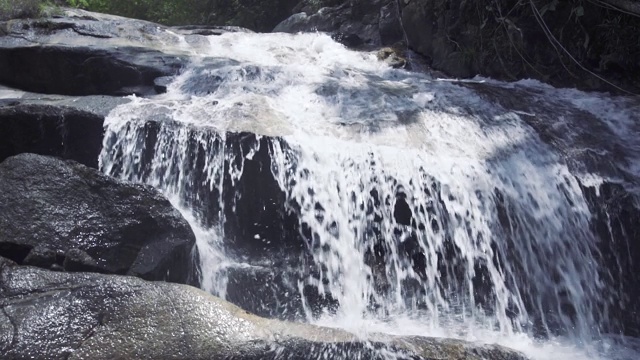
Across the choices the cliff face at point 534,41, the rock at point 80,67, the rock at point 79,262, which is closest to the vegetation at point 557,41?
the cliff face at point 534,41

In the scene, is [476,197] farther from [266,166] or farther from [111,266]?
[111,266]

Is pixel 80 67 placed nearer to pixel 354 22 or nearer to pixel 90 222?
pixel 90 222

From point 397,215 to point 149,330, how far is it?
3043mm

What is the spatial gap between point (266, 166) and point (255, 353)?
268cm

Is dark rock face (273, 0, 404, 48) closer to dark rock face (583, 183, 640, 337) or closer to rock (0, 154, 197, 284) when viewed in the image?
dark rock face (583, 183, 640, 337)

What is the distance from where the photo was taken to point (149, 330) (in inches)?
138

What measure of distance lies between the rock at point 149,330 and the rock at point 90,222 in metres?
0.59

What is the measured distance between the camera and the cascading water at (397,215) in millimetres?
5531

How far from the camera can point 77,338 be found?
3.40m

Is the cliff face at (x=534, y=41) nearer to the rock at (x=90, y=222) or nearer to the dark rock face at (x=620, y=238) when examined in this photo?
the dark rock face at (x=620, y=238)

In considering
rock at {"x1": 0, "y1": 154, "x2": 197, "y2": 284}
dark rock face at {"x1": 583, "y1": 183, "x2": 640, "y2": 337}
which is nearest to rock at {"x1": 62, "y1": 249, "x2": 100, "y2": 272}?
rock at {"x1": 0, "y1": 154, "x2": 197, "y2": 284}

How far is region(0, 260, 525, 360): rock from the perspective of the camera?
3.38 metres

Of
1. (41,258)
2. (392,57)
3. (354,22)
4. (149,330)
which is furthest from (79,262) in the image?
(354,22)

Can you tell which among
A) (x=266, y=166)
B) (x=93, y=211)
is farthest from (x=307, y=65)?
(x=93, y=211)
